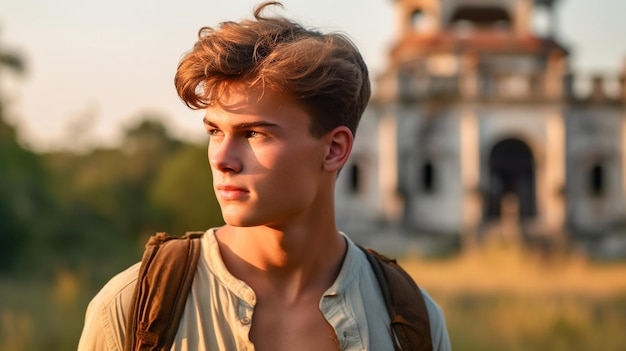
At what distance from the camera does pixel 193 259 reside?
7.50 ft

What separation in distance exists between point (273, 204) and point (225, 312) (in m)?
0.30

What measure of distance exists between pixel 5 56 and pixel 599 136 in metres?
15.9

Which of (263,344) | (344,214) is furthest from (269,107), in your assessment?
(344,214)

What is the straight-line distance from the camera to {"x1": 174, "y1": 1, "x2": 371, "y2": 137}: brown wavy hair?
7.17 feet

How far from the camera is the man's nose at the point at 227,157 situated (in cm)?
219

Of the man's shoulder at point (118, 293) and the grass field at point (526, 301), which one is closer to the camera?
the man's shoulder at point (118, 293)

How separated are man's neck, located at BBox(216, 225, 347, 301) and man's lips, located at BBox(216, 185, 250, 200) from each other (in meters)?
0.17

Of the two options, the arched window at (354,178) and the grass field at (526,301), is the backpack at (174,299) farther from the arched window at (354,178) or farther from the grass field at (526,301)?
the arched window at (354,178)

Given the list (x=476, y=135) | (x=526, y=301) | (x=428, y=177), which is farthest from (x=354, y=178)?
(x=526, y=301)

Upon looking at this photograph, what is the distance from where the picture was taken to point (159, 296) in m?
2.16

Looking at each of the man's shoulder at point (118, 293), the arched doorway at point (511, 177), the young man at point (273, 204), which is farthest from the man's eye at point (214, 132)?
the arched doorway at point (511, 177)

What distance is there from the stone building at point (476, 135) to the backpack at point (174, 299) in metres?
21.2

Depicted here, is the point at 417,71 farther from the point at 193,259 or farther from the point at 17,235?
the point at 193,259

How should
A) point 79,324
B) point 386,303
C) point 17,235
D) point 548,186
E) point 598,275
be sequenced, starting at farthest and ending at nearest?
point 548,186 → point 598,275 → point 17,235 → point 79,324 → point 386,303
